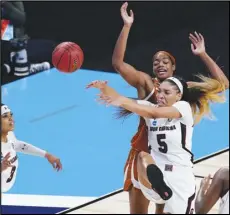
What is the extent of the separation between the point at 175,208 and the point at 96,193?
135 centimetres

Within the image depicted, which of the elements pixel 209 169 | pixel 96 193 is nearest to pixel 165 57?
pixel 209 169

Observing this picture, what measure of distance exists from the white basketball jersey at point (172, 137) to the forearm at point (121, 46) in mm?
303

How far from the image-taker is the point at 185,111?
4.58m

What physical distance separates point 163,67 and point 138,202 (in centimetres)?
79

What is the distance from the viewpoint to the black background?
4941 mm

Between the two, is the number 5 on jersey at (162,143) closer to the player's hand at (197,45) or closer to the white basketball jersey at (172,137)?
the white basketball jersey at (172,137)

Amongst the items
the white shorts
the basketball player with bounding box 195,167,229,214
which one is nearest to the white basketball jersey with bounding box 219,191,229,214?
the basketball player with bounding box 195,167,229,214

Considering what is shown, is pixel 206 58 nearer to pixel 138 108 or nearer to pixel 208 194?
pixel 138 108

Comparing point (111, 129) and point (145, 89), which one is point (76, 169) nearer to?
point (111, 129)

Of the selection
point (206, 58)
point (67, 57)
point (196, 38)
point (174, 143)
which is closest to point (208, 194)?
point (174, 143)

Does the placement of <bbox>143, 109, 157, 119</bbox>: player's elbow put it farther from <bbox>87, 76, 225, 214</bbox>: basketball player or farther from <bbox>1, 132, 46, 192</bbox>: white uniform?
<bbox>1, 132, 46, 192</bbox>: white uniform

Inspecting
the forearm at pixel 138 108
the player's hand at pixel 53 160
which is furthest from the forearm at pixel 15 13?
the forearm at pixel 138 108

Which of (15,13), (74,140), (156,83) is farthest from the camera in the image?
(74,140)

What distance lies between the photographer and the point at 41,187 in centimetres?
594
